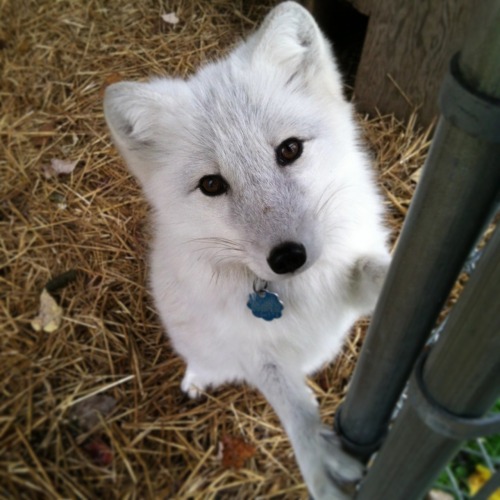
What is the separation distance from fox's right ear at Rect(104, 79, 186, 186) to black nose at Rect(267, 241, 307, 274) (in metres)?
0.51

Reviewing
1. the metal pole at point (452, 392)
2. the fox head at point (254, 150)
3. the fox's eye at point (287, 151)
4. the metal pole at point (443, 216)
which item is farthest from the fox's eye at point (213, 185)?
the metal pole at point (452, 392)

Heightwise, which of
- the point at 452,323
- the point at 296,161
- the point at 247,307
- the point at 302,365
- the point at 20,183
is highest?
the point at 452,323

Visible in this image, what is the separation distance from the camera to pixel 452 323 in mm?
682

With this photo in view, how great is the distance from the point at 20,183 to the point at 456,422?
253 centimetres

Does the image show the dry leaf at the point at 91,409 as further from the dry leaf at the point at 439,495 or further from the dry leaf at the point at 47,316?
the dry leaf at the point at 439,495

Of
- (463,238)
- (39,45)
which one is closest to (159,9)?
(39,45)

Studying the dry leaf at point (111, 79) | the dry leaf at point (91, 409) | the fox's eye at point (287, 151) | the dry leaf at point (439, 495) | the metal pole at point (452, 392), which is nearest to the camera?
the metal pole at point (452, 392)

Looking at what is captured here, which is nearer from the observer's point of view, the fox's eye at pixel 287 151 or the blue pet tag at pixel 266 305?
the fox's eye at pixel 287 151

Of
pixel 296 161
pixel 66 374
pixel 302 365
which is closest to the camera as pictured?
pixel 296 161

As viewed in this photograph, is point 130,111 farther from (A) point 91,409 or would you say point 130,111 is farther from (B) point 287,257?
(A) point 91,409

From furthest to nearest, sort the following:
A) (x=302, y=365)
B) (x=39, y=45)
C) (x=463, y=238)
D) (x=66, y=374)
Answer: (x=39, y=45), (x=66, y=374), (x=302, y=365), (x=463, y=238)

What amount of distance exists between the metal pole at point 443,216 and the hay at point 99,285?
105cm

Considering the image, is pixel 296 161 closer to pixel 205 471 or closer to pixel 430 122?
pixel 205 471

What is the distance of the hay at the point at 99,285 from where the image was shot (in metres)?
1.88
